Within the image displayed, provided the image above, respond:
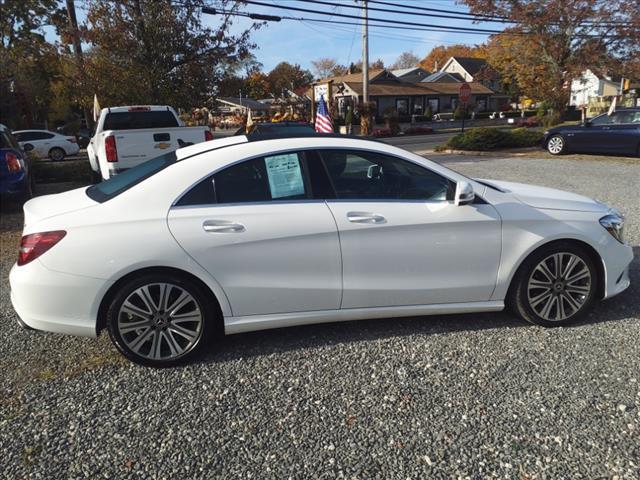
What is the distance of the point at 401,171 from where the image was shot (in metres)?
3.82

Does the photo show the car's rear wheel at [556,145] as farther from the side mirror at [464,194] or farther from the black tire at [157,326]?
the black tire at [157,326]

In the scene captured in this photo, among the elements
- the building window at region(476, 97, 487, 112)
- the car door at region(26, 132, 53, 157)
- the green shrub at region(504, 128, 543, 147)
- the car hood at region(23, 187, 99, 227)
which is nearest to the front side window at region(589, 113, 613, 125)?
the green shrub at region(504, 128, 543, 147)

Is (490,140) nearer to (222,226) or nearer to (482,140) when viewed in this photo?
(482,140)

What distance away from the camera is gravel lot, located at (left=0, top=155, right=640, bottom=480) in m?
2.56

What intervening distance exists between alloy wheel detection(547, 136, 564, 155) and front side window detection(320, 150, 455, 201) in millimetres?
14749

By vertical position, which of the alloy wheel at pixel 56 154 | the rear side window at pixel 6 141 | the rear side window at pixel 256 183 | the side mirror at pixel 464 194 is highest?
the rear side window at pixel 6 141

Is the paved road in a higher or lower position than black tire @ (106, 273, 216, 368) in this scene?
lower

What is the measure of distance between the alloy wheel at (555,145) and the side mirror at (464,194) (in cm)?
1479

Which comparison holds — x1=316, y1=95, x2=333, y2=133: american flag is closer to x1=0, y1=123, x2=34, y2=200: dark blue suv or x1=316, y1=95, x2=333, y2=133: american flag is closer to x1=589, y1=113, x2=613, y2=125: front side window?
x1=0, y1=123, x2=34, y2=200: dark blue suv

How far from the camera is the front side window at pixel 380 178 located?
371cm

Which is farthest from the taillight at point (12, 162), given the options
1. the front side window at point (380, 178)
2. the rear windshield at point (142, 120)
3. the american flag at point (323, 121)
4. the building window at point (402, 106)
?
the building window at point (402, 106)

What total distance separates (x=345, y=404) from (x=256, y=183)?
1.60 meters

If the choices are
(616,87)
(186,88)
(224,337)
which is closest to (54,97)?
(186,88)

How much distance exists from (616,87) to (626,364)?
74.7 metres
